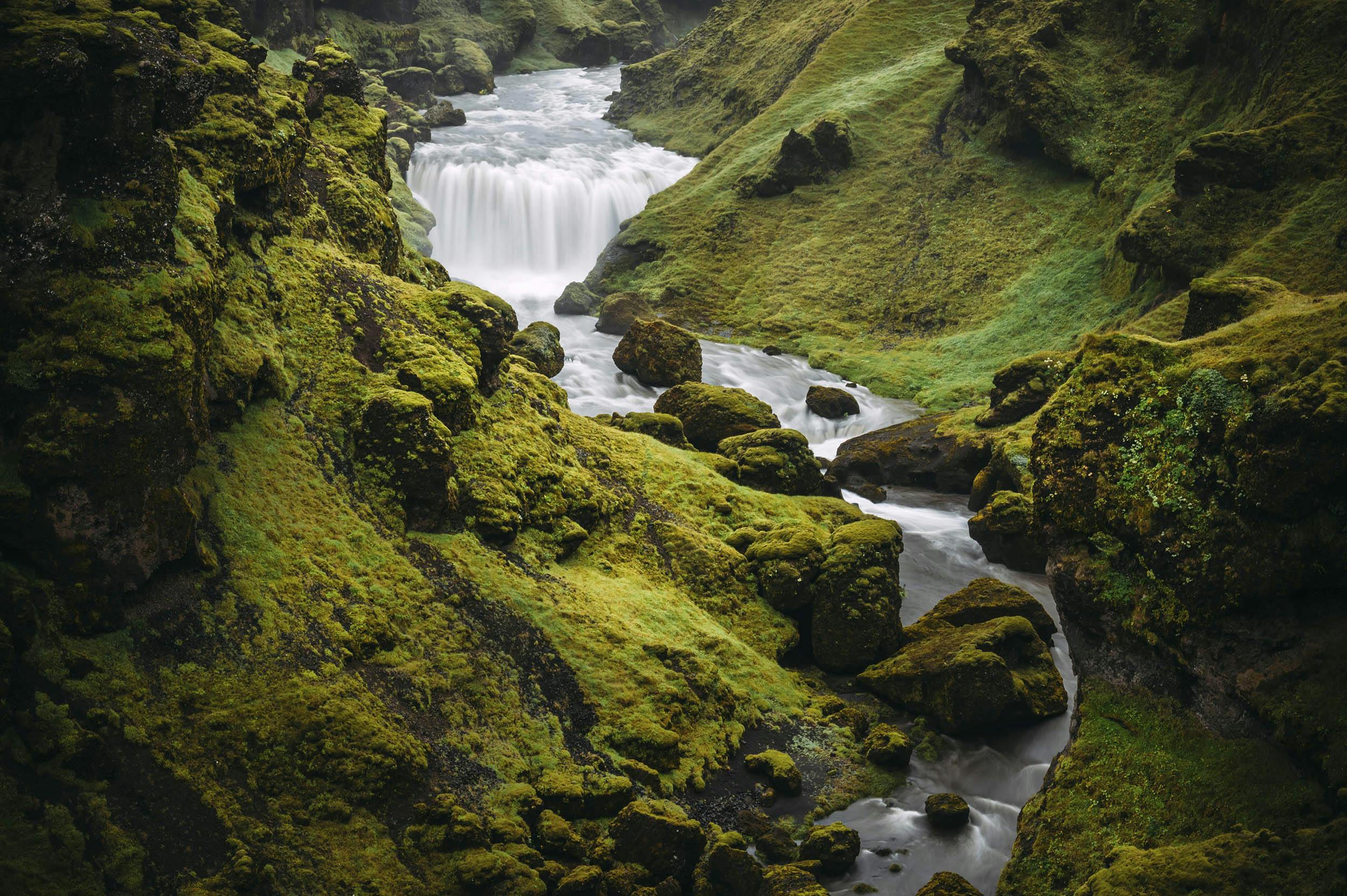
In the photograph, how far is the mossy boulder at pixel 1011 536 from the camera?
15578 mm

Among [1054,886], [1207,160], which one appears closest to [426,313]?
[1054,886]

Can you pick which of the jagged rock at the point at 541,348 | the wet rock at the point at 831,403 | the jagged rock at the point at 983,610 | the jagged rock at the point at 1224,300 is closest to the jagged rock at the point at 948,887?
the jagged rock at the point at 983,610

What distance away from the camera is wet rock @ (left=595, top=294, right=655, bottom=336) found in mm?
28328

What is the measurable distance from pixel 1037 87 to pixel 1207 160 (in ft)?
31.8

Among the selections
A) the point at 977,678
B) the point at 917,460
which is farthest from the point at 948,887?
the point at 917,460

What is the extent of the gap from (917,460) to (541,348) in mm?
8261

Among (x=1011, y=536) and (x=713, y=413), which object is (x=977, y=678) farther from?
(x=713, y=413)

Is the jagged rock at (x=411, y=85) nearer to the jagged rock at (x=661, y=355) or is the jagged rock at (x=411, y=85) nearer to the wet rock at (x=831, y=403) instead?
the jagged rock at (x=661, y=355)

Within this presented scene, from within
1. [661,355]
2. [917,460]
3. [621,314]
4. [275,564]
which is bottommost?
[621,314]

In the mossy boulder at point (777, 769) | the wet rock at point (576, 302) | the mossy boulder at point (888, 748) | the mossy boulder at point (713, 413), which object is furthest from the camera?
the wet rock at point (576, 302)

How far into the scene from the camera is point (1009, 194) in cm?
3061

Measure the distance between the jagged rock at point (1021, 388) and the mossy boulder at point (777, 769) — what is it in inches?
475

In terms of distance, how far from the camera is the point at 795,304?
30.5 m

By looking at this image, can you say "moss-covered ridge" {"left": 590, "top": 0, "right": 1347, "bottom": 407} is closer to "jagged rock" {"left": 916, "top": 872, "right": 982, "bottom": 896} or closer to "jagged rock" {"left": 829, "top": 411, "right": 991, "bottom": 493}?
"jagged rock" {"left": 829, "top": 411, "right": 991, "bottom": 493}
